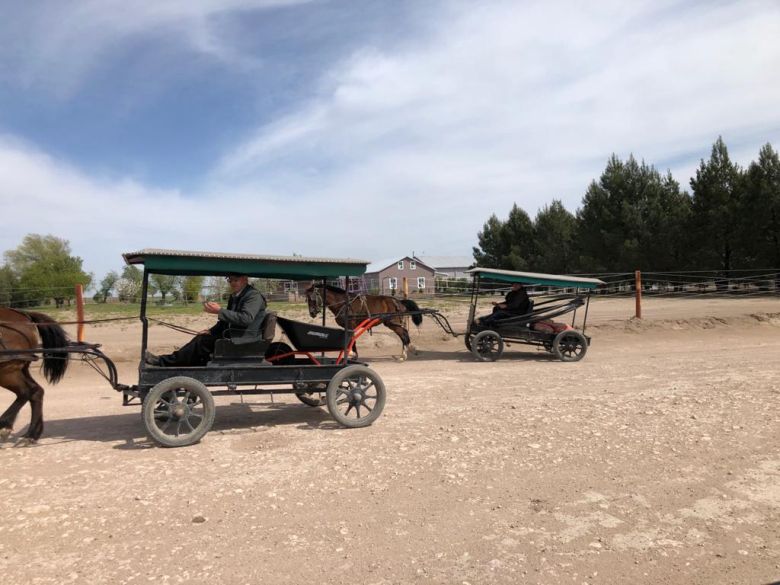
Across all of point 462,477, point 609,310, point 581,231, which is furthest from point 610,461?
point 581,231

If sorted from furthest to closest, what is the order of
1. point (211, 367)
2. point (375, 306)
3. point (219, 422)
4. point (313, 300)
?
1. point (375, 306)
2. point (313, 300)
3. point (219, 422)
4. point (211, 367)

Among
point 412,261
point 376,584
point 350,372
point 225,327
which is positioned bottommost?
point 376,584

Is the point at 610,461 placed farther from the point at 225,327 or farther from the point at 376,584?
the point at 225,327

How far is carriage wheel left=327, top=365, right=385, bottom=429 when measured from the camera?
6.41m

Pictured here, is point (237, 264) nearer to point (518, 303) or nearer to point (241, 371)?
point (241, 371)

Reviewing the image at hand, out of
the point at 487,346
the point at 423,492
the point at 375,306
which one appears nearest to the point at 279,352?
the point at 423,492

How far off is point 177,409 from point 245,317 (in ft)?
3.77

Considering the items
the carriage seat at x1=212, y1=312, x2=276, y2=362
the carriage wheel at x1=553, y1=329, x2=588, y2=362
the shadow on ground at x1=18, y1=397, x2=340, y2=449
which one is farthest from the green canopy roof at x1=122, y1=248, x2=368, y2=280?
the carriage wheel at x1=553, y1=329, x2=588, y2=362

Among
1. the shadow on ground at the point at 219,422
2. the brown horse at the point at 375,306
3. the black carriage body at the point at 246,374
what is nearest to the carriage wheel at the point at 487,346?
the brown horse at the point at 375,306

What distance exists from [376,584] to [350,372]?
3.38 metres

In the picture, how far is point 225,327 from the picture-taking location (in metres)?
6.50

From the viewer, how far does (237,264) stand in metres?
6.13

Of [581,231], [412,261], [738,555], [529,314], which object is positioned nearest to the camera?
[738,555]

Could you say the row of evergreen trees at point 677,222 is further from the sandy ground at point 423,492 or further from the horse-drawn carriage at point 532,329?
the sandy ground at point 423,492
